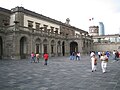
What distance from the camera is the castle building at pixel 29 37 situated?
97.4ft

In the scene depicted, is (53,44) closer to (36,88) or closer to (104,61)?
(104,61)

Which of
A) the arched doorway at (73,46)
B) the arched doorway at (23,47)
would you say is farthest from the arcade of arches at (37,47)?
the arched doorway at (73,46)

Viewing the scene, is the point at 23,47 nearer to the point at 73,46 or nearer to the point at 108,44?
the point at 73,46

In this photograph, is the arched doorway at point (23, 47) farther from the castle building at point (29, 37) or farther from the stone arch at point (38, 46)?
the stone arch at point (38, 46)

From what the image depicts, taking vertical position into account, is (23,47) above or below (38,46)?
below

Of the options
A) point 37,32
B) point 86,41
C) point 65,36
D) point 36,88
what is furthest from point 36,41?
point 36,88

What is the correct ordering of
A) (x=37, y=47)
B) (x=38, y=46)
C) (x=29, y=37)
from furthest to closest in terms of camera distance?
(x=38, y=46) → (x=37, y=47) → (x=29, y=37)

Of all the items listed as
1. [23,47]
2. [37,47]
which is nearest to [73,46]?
[37,47]

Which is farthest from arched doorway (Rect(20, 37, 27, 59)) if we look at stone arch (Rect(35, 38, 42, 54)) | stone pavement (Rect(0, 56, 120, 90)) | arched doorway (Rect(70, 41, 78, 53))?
arched doorway (Rect(70, 41, 78, 53))

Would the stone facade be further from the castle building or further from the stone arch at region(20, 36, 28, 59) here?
the stone arch at region(20, 36, 28, 59)

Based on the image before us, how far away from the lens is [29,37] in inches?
1275

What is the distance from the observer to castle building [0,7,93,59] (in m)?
29.7

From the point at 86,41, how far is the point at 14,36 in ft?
88.2

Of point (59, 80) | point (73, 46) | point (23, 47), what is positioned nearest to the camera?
point (59, 80)
